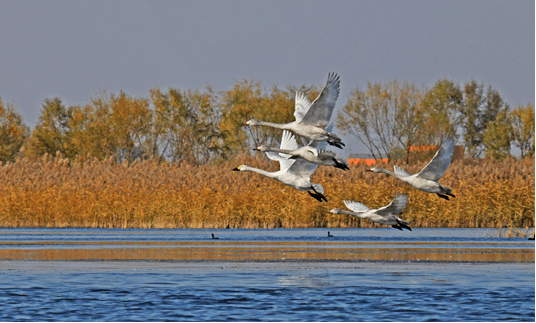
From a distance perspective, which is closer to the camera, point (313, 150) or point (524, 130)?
point (313, 150)

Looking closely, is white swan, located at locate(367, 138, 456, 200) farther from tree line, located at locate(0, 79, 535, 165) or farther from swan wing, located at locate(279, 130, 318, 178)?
tree line, located at locate(0, 79, 535, 165)

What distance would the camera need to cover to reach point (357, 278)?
65.5 ft

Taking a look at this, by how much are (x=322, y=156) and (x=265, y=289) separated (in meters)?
3.00

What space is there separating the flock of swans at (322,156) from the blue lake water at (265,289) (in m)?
1.90

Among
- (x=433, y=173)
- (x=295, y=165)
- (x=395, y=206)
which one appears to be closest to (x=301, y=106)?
(x=295, y=165)

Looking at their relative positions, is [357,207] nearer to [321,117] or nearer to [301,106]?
→ [301,106]

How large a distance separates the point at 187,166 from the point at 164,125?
109 ft

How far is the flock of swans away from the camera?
17.9 metres

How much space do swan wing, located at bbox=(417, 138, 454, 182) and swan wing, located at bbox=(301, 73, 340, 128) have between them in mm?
2731

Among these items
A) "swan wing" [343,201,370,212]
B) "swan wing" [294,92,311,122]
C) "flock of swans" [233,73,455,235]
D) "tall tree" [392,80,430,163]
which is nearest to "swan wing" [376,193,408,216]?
"flock of swans" [233,73,455,235]

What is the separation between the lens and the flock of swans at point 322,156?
17.9 metres

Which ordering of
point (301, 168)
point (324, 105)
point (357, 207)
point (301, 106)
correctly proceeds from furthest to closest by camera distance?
1. point (357, 207)
2. point (301, 168)
3. point (301, 106)
4. point (324, 105)

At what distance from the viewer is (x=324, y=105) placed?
17922 mm

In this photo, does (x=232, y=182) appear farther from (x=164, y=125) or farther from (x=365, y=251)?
(x=164, y=125)
